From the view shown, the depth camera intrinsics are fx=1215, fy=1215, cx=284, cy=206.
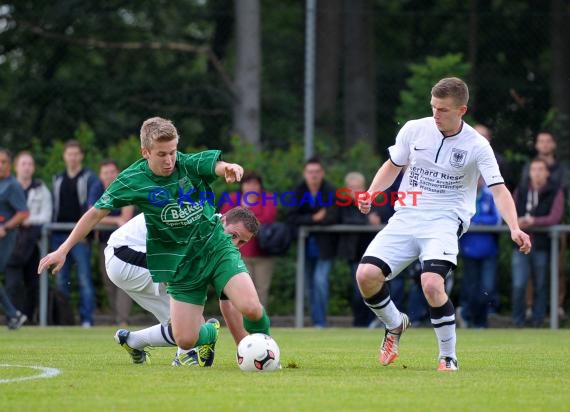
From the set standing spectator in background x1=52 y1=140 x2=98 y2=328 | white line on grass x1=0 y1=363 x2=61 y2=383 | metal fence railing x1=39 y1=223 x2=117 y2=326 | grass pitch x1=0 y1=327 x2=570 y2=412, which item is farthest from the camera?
metal fence railing x1=39 y1=223 x2=117 y2=326

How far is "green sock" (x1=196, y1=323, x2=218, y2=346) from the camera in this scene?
8.62 meters

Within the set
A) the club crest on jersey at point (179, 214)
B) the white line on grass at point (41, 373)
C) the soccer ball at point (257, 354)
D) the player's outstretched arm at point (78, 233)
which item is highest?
the club crest on jersey at point (179, 214)

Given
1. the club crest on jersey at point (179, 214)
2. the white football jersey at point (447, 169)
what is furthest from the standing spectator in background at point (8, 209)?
the white football jersey at point (447, 169)

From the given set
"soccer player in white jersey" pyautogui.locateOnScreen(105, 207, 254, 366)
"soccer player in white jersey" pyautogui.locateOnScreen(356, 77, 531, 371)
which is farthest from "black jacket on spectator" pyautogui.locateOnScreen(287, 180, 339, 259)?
"soccer player in white jersey" pyautogui.locateOnScreen(356, 77, 531, 371)

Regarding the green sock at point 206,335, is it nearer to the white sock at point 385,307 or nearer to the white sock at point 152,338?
the white sock at point 152,338

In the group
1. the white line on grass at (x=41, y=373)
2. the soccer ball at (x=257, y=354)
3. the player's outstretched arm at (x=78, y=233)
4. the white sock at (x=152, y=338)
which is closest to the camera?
the white line on grass at (x=41, y=373)

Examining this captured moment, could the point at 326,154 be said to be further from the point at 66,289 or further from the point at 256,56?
the point at 66,289

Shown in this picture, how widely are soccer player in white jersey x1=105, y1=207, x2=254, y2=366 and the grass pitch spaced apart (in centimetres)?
21

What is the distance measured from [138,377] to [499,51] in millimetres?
12418

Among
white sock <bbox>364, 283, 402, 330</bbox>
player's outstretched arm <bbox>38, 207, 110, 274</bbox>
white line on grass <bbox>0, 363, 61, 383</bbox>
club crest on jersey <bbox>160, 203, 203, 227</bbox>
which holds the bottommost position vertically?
white line on grass <bbox>0, 363, 61, 383</bbox>

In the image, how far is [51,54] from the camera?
65.2ft

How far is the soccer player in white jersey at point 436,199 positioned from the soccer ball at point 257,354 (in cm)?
97

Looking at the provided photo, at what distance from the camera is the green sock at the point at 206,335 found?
8625 mm

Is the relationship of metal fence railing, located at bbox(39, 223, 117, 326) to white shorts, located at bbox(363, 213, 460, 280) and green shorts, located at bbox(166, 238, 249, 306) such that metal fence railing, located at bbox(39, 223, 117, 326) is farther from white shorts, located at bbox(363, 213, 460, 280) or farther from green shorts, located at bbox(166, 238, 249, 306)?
white shorts, located at bbox(363, 213, 460, 280)
